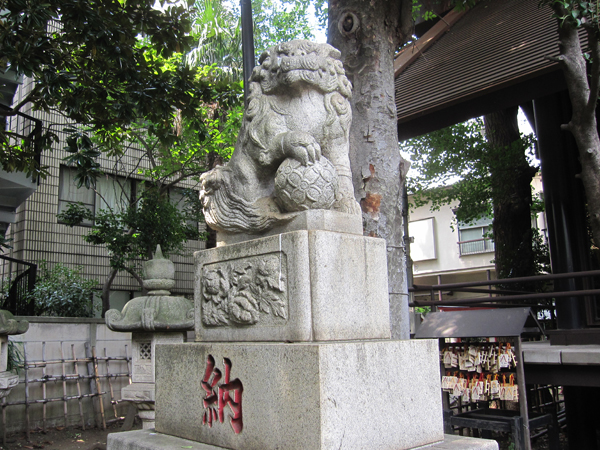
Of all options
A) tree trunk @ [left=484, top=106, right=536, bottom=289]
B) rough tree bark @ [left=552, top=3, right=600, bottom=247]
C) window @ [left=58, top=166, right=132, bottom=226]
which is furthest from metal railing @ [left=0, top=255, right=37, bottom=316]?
tree trunk @ [left=484, top=106, right=536, bottom=289]

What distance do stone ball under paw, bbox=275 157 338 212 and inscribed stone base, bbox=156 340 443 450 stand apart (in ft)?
2.80

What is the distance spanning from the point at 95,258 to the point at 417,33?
1053 cm

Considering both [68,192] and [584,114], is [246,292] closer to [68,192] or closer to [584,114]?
[584,114]

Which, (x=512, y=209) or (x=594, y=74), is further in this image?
(x=512, y=209)

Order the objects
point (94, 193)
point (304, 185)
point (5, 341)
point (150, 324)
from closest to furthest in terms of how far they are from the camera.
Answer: point (304, 185) < point (150, 324) < point (5, 341) < point (94, 193)

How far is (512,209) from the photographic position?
12016 mm

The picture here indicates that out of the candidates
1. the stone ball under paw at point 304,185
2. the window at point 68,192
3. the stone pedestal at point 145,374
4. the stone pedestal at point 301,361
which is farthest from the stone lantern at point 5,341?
the window at point 68,192

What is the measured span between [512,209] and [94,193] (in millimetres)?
10703

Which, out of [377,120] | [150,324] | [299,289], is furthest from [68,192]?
[299,289]

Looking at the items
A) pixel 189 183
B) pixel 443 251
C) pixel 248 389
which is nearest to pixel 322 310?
pixel 248 389

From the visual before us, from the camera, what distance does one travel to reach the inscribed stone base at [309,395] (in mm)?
2725

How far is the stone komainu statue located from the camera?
11.1 ft

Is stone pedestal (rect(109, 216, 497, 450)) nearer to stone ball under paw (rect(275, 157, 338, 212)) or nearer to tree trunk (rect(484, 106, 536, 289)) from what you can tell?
stone ball under paw (rect(275, 157, 338, 212))

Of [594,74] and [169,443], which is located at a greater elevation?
[594,74]
